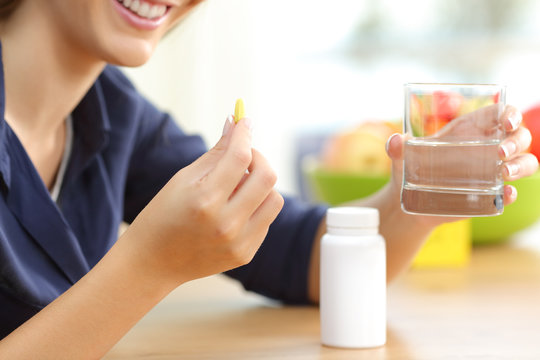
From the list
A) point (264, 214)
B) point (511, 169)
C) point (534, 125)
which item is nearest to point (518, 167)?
point (511, 169)

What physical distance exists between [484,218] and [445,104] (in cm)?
73

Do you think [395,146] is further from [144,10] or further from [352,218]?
[144,10]

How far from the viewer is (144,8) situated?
0.98 metres

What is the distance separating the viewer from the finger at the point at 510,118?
Answer: 2.94 ft

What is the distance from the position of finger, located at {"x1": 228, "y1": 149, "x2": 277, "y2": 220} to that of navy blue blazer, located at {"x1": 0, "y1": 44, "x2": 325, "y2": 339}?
0.33 m

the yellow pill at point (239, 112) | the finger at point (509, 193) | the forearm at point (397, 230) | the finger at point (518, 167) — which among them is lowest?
Result: the forearm at point (397, 230)

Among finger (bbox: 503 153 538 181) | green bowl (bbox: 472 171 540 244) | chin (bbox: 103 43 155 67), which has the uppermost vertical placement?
chin (bbox: 103 43 155 67)

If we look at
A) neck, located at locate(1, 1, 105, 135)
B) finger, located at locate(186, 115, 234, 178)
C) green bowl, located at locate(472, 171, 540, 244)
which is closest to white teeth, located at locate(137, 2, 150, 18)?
neck, located at locate(1, 1, 105, 135)

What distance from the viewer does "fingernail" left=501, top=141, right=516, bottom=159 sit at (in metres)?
0.87

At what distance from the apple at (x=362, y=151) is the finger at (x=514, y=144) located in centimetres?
62

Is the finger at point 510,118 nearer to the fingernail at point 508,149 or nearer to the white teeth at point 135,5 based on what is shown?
the fingernail at point 508,149

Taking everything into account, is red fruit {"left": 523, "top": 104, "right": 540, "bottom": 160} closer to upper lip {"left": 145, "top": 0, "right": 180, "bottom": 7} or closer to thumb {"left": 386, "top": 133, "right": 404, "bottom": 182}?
thumb {"left": 386, "top": 133, "right": 404, "bottom": 182}

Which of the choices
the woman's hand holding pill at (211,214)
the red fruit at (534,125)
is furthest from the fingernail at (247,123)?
the red fruit at (534,125)

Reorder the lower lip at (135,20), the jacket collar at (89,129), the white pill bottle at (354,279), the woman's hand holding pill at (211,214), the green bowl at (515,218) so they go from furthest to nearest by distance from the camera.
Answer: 1. the green bowl at (515,218)
2. the jacket collar at (89,129)
3. the lower lip at (135,20)
4. the white pill bottle at (354,279)
5. the woman's hand holding pill at (211,214)
